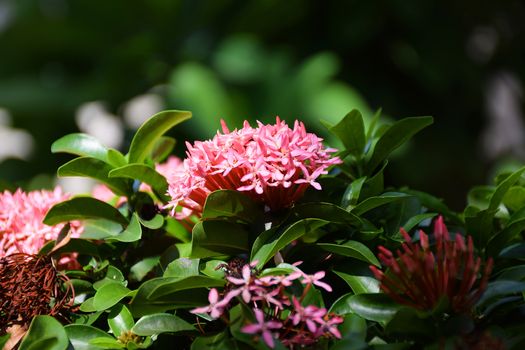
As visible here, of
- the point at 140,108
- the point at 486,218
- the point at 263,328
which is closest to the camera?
the point at 263,328

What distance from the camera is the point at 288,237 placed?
73cm

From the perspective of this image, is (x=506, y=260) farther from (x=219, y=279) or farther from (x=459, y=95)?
(x=459, y=95)

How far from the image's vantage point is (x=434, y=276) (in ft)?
2.13

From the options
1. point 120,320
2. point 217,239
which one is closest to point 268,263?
point 217,239

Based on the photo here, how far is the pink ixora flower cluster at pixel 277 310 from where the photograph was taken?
2.10ft

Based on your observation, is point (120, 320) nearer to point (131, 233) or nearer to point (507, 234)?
point (131, 233)

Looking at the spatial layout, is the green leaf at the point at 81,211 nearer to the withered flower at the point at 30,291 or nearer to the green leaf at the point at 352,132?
the withered flower at the point at 30,291

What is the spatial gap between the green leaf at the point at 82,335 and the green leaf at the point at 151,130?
249mm

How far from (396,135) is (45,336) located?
0.48 m

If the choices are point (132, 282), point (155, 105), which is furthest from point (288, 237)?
point (155, 105)

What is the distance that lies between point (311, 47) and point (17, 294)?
261 cm

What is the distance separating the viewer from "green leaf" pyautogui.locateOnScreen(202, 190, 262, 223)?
2.43ft

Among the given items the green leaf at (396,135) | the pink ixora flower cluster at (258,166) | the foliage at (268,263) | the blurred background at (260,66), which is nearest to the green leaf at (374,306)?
the foliage at (268,263)

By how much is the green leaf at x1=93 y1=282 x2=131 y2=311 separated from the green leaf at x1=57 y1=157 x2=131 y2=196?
16 centimetres
